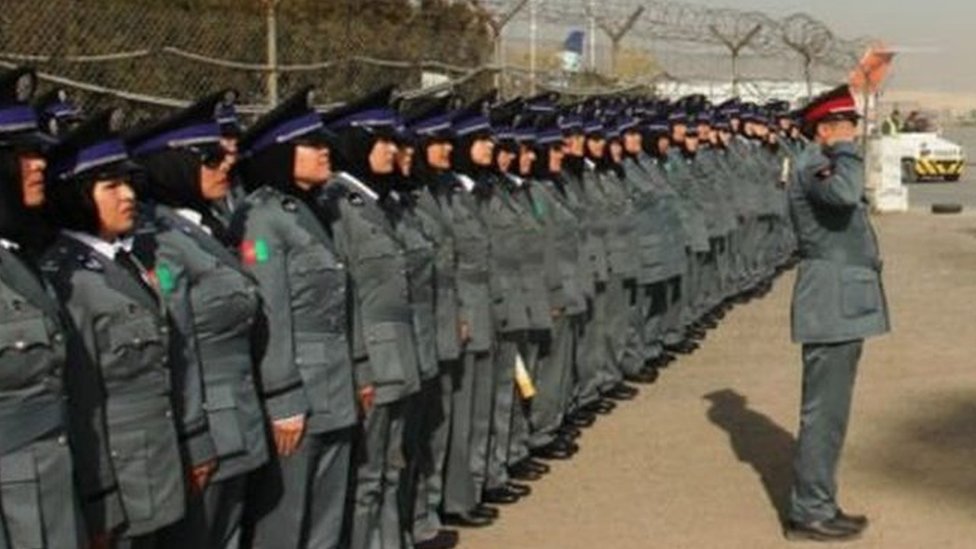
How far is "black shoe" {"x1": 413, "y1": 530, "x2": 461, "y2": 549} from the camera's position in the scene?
5.83m

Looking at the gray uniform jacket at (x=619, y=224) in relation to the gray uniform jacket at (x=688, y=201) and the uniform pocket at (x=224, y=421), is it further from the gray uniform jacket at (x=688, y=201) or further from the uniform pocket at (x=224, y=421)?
the uniform pocket at (x=224, y=421)

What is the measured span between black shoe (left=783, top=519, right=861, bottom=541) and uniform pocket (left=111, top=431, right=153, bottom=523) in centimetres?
315

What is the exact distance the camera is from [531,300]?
260 inches

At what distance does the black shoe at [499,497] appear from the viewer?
21.3ft

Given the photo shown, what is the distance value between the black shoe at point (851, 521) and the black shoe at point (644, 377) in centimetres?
349

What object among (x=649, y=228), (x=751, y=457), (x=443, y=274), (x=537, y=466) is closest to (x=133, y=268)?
(x=443, y=274)

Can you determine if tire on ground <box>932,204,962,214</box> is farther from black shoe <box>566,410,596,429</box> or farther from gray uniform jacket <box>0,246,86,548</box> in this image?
gray uniform jacket <box>0,246,86,548</box>

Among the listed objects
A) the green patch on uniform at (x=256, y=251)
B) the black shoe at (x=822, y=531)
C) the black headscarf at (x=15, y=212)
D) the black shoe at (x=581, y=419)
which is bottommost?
the black shoe at (x=581, y=419)

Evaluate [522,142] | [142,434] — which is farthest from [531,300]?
[142,434]

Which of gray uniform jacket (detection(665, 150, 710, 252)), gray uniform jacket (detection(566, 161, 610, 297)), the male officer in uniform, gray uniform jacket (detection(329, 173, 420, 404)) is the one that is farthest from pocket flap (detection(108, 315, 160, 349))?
gray uniform jacket (detection(665, 150, 710, 252))

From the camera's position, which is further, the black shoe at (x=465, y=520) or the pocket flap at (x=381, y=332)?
the black shoe at (x=465, y=520)

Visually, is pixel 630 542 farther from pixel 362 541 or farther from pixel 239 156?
pixel 239 156

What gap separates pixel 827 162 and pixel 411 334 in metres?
1.79

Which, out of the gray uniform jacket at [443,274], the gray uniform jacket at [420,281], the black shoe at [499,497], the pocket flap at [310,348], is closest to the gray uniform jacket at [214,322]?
the pocket flap at [310,348]
